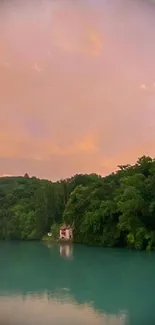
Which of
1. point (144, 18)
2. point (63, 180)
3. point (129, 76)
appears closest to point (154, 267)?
point (63, 180)

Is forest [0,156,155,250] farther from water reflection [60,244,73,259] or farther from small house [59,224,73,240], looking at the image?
→ water reflection [60,244,73,259]

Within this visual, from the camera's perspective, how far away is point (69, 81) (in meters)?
3.75

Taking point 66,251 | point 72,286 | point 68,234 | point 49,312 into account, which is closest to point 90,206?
point 68,234

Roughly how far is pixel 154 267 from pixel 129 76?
1.88 m

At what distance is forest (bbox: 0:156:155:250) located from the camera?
408 centimetres

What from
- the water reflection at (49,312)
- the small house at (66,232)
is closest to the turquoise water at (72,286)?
the water reflection at (49,312)

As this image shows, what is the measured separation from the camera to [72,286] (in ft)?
12.1

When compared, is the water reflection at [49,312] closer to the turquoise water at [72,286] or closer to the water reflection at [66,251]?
the turquoise water at [72,286]

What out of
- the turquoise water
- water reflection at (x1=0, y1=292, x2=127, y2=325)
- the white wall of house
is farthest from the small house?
water reflection at (x1=0, y1=292, x2=127, y2=325)

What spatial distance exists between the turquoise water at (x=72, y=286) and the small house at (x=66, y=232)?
12cm

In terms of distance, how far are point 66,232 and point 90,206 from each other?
736 millimetres

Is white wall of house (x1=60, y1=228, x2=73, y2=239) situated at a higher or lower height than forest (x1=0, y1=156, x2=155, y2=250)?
lower

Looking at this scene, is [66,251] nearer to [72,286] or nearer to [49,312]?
[72,286]

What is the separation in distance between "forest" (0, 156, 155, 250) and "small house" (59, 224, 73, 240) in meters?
0.06
